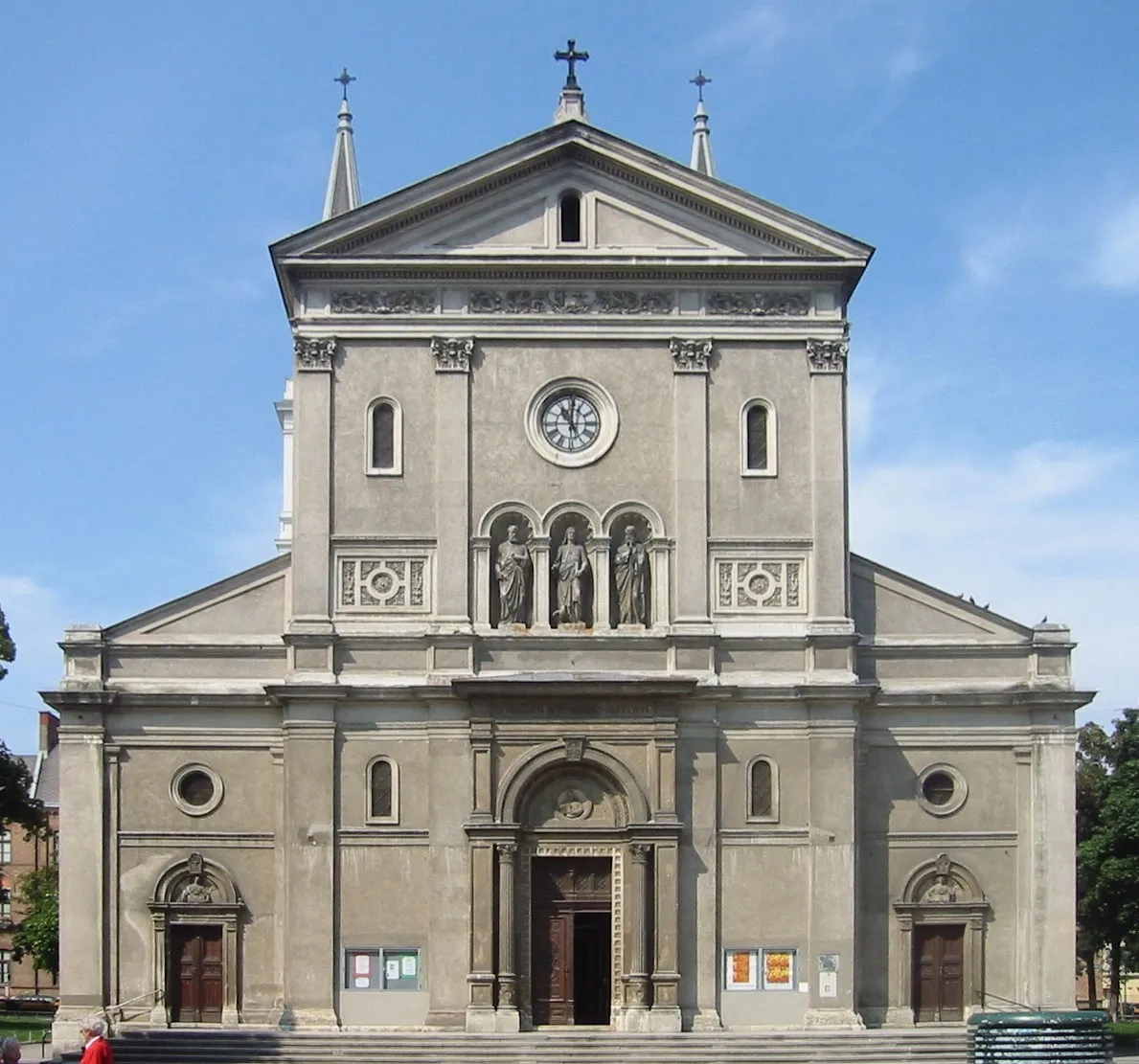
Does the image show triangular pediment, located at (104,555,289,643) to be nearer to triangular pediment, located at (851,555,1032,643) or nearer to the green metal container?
triangular pediment, located at (851,555,1032,643)

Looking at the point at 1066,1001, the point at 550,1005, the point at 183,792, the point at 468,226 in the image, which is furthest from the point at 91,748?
the point at 1066,1001

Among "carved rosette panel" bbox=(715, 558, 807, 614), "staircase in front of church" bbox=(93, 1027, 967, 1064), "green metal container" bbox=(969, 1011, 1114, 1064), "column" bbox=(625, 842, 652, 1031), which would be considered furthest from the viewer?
"carved rosette panel" bbox=(715, 558, 807, 614)

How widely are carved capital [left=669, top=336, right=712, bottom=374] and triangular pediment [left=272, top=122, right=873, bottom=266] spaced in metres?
1.63

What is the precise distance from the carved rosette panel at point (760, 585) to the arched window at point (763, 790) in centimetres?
284

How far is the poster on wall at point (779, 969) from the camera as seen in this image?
1438 inches

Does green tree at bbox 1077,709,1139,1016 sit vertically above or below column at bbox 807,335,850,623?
below

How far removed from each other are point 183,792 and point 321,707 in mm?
3127

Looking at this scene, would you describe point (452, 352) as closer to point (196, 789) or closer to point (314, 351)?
point (314, 351)

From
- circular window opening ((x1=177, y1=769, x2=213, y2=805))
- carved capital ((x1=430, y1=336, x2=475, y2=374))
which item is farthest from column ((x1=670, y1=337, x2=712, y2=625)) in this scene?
circular window opening ((x1=177, y1=769, x2=213, y2=805))

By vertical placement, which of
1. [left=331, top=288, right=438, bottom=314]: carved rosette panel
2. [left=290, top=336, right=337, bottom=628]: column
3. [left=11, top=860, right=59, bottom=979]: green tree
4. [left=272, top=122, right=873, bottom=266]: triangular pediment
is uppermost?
[left=272, top=122, right=873, bottom=266]: triangular pediment

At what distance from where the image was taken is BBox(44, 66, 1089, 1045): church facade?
120 ft

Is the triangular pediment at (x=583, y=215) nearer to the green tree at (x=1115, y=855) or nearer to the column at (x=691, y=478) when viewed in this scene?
the column at (x=691, y=478)

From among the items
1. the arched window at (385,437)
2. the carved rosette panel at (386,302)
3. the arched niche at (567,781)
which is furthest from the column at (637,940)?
the carved rosette panel at (386,302)

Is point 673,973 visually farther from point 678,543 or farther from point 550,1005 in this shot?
point 678,543
